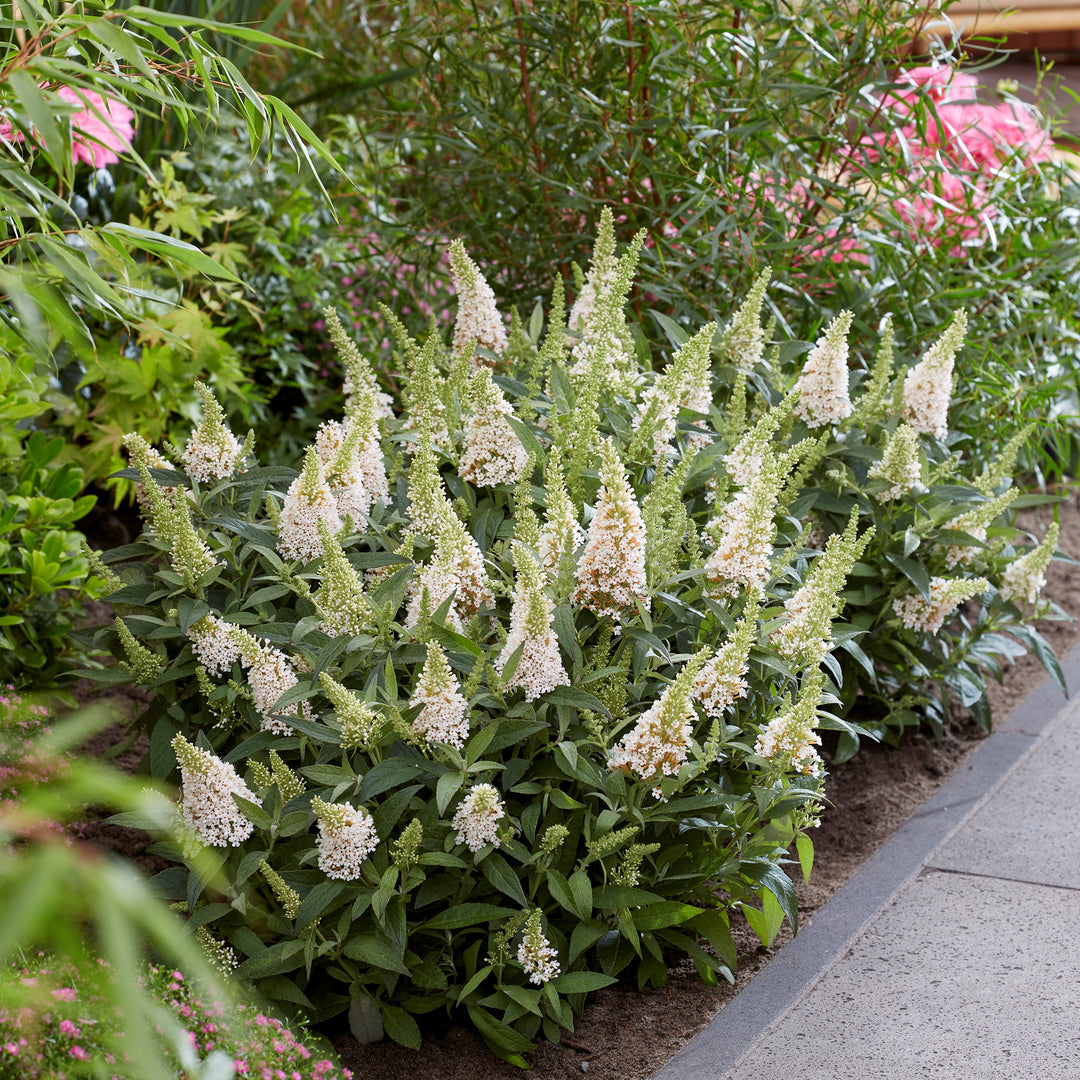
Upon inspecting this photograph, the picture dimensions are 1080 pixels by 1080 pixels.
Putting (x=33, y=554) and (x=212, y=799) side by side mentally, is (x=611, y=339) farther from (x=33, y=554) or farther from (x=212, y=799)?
(x=33, y=554)

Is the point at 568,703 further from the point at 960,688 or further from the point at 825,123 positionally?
the point at 825,123

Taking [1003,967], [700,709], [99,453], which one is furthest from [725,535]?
[99,453]

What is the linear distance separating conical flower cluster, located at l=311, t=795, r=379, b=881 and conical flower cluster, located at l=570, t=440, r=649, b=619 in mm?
470

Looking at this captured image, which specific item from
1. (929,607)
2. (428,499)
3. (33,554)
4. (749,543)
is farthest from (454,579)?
(33,554)

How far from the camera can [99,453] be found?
10.6 ft

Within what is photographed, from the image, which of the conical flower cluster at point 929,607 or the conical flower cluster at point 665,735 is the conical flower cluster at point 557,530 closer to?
the conical flower cluster at point 665,735

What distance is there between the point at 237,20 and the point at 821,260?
2652 millimetres

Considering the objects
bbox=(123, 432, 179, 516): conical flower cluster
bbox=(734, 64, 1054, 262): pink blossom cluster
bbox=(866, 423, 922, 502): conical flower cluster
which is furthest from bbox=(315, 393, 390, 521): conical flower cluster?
bbox=(734, 64, 1054, 262): pink blossom cluster

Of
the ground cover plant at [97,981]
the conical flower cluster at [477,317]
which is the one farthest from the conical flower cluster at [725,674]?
the conical flower cluster at [477,317]

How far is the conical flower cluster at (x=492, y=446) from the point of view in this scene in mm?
2055

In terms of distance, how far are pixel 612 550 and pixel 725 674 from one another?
26cm

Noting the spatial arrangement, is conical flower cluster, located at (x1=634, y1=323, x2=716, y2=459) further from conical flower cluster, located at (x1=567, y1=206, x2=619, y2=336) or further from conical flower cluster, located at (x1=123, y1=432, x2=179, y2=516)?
conical flower cluster, located at (x1=123, y1=432, x2=179, y2=516)

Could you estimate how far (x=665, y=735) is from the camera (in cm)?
166

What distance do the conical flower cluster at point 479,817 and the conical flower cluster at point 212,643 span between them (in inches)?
19.4
